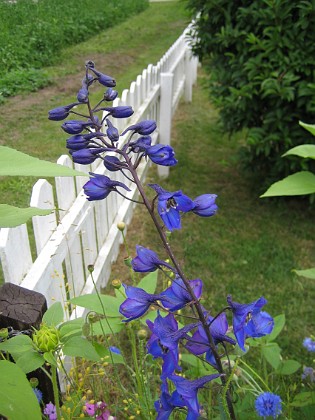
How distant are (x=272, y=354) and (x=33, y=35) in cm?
216

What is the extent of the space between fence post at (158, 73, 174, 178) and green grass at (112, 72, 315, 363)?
10 cm

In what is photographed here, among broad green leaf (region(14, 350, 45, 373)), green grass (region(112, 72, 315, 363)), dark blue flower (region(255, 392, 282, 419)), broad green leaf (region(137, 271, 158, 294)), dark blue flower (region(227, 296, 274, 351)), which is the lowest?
green grass (region(112, 72, 315, 363))

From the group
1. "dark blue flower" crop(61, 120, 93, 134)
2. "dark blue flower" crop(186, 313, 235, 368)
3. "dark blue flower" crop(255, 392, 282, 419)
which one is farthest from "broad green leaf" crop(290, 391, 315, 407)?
"dark blue flower" crop(61, 120, 93, 134)

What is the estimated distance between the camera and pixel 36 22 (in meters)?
2.90

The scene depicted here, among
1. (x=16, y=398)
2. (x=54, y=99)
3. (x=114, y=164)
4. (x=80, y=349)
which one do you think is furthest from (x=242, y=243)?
(x=16, y=398)

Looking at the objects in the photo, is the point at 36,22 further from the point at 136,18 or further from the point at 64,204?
the point at 136,18

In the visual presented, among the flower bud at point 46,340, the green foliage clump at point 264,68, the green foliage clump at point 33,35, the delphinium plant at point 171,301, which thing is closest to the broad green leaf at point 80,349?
the flower bud at point 46,340

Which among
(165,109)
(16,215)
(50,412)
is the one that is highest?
(16,215)

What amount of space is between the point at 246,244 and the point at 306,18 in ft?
4.95

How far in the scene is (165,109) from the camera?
4.94 metres

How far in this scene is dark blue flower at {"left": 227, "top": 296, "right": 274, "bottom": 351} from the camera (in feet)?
3.16

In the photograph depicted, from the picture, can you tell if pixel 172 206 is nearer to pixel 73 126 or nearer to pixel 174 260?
pixel 174 260

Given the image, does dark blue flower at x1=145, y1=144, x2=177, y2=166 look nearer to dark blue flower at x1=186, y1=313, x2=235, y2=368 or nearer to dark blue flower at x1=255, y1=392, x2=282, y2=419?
dark blue flower at x1=186, y1=313, x2=235, y2=368

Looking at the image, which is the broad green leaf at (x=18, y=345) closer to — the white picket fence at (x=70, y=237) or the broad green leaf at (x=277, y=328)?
the white picket fence at (x=70, y=237)
